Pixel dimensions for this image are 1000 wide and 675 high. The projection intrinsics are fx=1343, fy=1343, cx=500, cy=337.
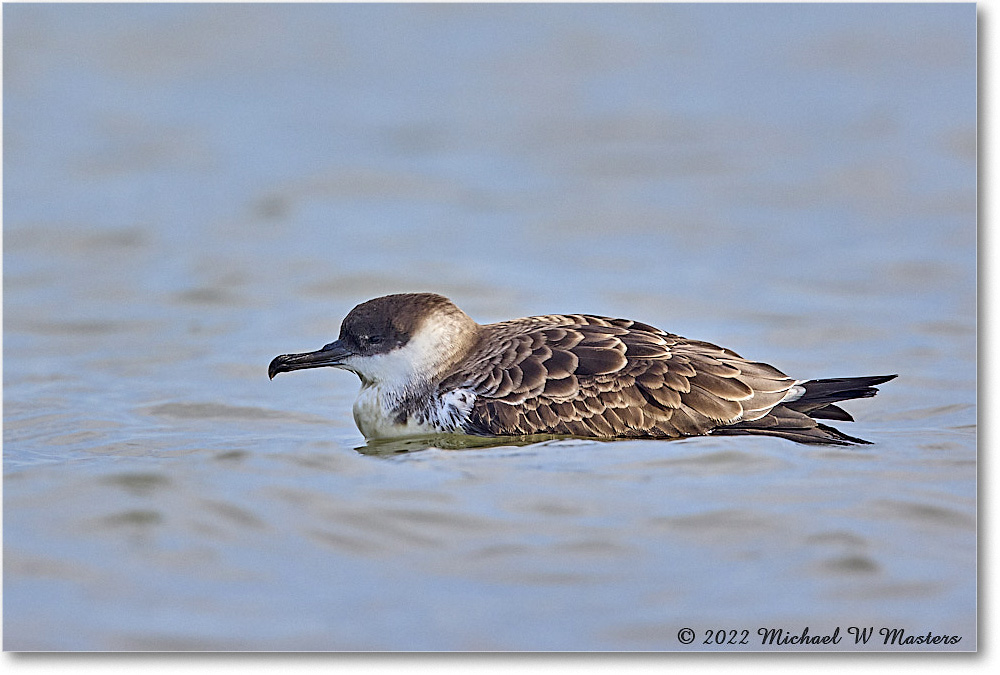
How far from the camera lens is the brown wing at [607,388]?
756cm

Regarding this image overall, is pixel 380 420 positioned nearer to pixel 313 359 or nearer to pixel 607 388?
pixel 313 359

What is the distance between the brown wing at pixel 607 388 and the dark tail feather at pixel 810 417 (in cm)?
7

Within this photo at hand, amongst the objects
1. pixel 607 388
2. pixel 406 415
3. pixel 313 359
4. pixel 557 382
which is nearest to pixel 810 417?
pixel 607 388

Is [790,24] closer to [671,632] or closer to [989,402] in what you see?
[989,402]

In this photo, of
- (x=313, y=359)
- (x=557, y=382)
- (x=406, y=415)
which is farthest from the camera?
(x=313, y=359)

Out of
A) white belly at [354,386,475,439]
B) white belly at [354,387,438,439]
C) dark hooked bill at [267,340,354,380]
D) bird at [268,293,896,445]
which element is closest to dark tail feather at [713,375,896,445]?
bird at [268,293,896,445]

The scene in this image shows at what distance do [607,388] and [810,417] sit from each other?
128cm

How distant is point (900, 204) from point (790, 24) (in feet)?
6.72

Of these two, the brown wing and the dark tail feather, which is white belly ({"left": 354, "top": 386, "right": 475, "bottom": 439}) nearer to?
the brown wing

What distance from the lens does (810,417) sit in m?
7.93

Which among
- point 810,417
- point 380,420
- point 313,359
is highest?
point 313,359

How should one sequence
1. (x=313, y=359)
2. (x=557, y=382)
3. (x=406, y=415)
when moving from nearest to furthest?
1. (x=557, y=382)
2. (x=406, y=415)
3. (x=313, y=359)

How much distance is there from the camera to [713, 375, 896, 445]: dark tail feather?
7.65m

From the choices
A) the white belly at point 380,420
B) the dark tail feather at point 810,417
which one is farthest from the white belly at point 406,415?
the dark tail feather at point 810,417
